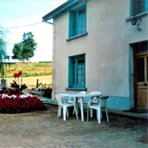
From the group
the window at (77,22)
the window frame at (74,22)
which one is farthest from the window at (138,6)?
the window frame at (74,22)

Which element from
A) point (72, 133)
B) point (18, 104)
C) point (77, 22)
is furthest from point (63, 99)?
point (77, 22)

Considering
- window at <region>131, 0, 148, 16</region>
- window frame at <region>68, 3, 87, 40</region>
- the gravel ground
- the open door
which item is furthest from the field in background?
the gravel ground

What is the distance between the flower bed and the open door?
422cm

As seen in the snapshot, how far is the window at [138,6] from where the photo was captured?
12650 millimetres

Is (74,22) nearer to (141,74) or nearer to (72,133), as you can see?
(141,74)

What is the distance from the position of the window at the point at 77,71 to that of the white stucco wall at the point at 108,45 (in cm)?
40

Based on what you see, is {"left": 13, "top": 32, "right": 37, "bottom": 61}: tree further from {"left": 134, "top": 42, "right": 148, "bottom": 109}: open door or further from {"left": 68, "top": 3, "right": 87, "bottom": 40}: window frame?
{"left": 134, "top": 42, "right": 148, "bottom": 109}: open door

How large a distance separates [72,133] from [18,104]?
19.0ft

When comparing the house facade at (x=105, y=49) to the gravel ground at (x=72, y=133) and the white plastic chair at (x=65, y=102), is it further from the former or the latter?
the white plastic chair at (x=65, y=102)

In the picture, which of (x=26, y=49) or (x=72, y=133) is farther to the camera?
(x=26, y=49)

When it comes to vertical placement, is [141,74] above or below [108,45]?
below

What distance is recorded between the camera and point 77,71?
1800 centimetres

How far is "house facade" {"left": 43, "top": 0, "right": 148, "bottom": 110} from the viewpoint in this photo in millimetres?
12898

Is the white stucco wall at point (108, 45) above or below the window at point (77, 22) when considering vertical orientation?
below
